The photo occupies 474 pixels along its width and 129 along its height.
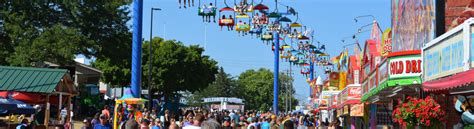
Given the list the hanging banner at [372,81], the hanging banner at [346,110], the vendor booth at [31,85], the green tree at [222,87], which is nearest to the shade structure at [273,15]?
the hanging banner at [346,110]

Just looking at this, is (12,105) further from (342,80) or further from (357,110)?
(342,80)

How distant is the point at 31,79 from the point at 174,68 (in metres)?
46.3

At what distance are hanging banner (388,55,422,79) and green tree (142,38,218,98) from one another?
5527cm

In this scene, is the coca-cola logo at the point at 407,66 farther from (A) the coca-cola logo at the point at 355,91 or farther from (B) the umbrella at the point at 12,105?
(B) the umbrella at the point at 12,105

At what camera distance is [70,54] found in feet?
146

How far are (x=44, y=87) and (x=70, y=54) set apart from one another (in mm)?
21531

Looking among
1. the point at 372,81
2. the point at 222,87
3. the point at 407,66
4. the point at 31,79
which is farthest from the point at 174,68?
the point at 222,87

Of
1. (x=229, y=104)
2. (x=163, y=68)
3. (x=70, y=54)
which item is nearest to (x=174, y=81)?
(x=163, y=68)

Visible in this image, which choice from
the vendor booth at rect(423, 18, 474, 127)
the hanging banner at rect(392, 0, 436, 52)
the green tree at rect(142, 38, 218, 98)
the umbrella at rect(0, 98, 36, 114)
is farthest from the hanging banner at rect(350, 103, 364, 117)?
the green tree at rect(142, 38, 218, 98)

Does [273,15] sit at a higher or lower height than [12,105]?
higher

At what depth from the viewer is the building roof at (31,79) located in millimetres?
23500

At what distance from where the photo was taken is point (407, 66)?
1349 cm

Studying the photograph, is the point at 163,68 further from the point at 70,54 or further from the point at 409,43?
the point at 409,43

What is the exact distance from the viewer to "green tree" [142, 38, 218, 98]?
227 feet
